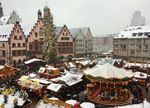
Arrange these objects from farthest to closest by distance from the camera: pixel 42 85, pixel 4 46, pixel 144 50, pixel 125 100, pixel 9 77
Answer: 1. pixel 144 50
2. pixel 4 46
3. pixel 9 77
4. pixel 42 85
5. pixel 125 100

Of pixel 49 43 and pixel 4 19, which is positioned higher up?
pixel 4 19

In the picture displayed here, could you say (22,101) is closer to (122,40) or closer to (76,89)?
(76,89)

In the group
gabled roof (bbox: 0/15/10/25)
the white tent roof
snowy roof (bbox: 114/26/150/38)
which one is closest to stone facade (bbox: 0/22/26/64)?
gabled roof (bbox: 0/15/10/25)

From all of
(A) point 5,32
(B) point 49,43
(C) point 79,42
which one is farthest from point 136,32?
(A) point 5,32

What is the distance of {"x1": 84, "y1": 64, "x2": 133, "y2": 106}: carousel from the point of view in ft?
97.2

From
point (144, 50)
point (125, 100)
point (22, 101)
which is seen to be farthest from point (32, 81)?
point (144, 50)

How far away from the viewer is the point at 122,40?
260 feet

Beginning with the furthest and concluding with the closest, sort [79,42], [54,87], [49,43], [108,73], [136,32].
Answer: [79,42], [136,32], [49,43], [54,87], [108,73]

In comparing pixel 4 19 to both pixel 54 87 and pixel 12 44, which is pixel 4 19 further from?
pixel 54 87

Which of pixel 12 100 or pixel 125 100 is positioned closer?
pixel 12 100

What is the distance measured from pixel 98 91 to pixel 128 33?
51.0 meters

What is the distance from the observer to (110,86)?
3059 centimetres

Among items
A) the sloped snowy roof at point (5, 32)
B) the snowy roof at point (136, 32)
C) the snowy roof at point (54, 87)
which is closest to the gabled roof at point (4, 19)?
the sloped snowy roof at point (5, 32)

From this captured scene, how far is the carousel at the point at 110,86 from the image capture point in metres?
29.6
